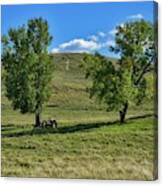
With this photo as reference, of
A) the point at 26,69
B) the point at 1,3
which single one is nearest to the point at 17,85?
the point at 26,69

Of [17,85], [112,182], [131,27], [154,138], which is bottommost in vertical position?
[112,182]

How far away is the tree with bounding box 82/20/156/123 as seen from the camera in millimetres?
3127

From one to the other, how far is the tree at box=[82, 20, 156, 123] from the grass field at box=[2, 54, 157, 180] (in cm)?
5

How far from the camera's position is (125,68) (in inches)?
126

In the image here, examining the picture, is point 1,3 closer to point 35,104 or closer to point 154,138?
point 35,104

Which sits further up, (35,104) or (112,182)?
(35,104)

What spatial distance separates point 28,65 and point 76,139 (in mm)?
419

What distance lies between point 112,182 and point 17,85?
643mm

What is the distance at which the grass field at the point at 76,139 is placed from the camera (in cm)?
313

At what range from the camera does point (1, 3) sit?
3.30 metres

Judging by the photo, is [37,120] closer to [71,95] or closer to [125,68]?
[71,95]

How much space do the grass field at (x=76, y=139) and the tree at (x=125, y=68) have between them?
5 cm

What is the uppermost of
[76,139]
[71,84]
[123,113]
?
[71,84]

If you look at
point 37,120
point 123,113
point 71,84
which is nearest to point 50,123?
point 37,120
